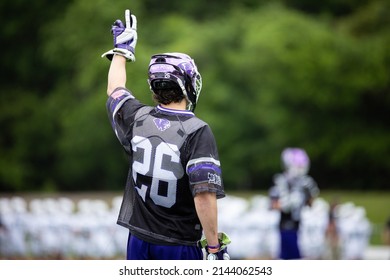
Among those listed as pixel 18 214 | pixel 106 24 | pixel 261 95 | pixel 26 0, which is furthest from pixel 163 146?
pixel 261 95

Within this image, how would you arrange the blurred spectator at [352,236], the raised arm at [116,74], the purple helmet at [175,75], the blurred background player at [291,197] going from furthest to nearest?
1. the blurred spectator at [352,236]
2. the blurred background player at [291,197]
3. the raised arm at [116,74]
4. the purple helmet at [175,75]

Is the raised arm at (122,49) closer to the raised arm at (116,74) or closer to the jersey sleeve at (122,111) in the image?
the raised arm at (116,74)

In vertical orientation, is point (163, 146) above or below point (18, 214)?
below

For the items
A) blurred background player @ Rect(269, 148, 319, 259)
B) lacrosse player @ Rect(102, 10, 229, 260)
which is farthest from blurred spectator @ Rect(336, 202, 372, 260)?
lacrosse player @ Rect(102, 10, 229, 260)

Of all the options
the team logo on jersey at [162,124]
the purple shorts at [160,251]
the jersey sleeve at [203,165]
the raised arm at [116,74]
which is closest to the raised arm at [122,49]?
the raised arm at [116,74]

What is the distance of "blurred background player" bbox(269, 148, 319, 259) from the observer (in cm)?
1349

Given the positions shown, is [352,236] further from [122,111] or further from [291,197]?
[122,111]

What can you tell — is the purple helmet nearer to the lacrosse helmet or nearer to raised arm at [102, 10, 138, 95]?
raised arm at [102, 10, 138, 95]

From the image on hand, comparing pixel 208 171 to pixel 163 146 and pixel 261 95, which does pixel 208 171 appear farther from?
pixel 261 95

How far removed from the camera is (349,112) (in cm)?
3984

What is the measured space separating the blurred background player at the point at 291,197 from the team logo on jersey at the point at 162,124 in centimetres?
788

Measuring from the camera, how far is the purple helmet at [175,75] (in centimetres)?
574

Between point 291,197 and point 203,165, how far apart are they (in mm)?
8084

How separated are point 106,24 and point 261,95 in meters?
7.39
